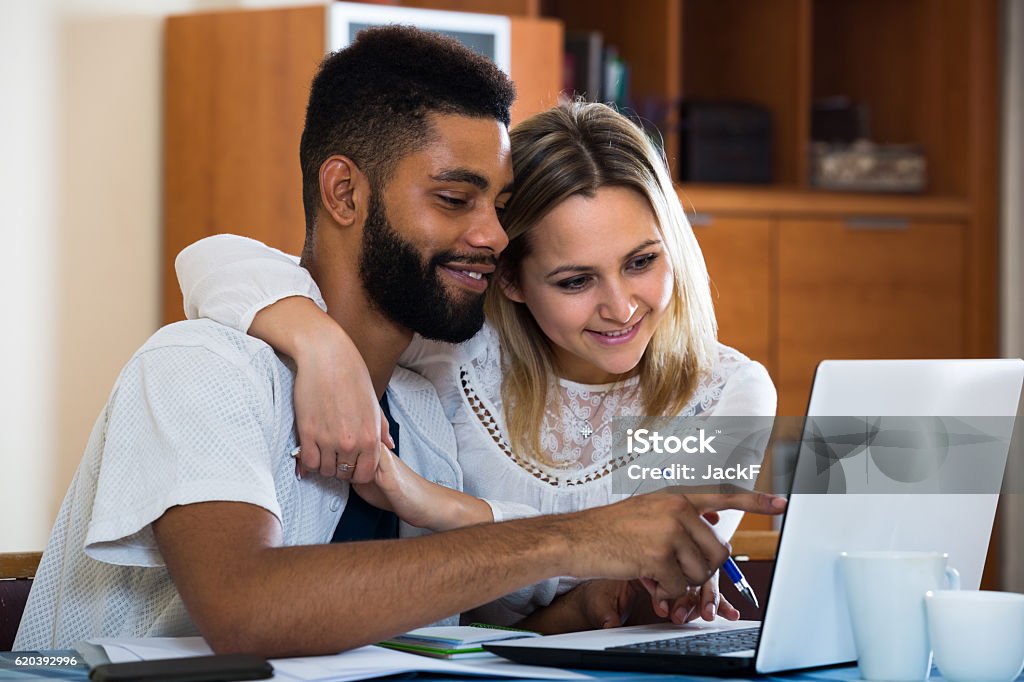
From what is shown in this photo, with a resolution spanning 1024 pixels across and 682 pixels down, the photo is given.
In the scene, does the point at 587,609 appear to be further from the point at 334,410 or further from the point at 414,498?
the point at 334,410

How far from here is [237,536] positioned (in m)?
1.06

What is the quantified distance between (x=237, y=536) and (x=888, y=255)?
286cm

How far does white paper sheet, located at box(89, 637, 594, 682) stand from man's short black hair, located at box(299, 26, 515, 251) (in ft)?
1.89

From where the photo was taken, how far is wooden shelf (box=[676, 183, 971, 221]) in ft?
11.3

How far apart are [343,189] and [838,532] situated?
74 centimetres

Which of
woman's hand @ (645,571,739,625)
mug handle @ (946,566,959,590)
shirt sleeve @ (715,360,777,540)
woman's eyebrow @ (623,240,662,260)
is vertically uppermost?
woman's eyebrow @ (623,240,662,260)

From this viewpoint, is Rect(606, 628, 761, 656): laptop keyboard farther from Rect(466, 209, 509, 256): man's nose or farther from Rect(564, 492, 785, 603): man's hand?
Rect(466, 209, 509, 256): man's nose

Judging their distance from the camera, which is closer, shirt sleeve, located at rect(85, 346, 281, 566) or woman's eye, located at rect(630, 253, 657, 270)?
shirt sleeve, located at rect(85, 346, 281, 566)

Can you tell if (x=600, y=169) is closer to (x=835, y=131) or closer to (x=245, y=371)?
(x=245, y=371)

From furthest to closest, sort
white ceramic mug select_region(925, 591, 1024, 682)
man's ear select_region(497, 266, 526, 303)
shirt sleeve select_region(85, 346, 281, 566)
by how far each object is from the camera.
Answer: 1. man's ear select_region(497, 266, 526, 303)
2. shirt sleeve select_region(85, 346, 281, 566)
3. white ceramic mug select_region(925, 591, 1024, 682)

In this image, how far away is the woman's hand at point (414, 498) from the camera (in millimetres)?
1290

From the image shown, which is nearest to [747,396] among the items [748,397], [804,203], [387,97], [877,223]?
[748,397]

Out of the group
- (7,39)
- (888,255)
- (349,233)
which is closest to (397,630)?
(349,233)

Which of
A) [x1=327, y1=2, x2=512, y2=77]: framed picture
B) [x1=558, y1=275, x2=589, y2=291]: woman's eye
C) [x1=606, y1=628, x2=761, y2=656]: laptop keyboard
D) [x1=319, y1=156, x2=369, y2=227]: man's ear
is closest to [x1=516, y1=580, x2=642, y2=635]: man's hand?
[x1=606, y1=628, x2=761, y2=656]: laptop keyboard
